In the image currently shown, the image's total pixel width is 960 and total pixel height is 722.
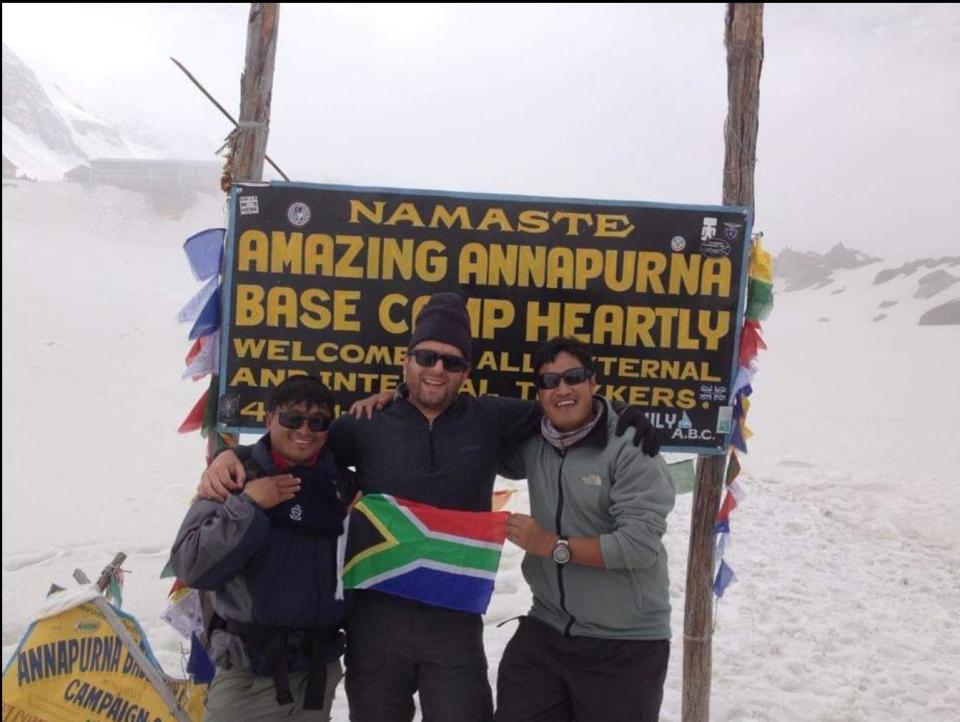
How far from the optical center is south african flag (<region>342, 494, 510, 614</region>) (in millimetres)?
2965

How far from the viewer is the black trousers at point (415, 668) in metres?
2.84

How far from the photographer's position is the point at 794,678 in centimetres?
502

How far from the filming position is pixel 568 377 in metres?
2.84

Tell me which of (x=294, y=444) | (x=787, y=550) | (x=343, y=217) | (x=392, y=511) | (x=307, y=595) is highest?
(x=343, y=217)

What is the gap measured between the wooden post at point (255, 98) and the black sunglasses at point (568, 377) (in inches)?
72.4

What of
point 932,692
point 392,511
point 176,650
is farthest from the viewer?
point 176,650

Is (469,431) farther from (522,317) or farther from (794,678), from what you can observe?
(794,678)

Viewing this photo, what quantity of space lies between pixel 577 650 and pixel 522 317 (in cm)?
170

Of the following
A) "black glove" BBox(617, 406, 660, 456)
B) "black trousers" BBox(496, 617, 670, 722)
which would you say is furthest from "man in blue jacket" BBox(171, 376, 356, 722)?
"black glove" BBox(617, 406, 660, 456)

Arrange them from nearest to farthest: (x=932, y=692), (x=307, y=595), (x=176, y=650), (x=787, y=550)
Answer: (x=307, y=595) < (x=932, y=692) < (x=176, y=650) < (x=787, y=550)

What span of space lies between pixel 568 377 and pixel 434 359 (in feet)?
1.76

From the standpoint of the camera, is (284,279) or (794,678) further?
(794,678)

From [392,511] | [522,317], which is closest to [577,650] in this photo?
[392,511]

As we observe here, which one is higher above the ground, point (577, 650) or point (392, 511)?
point (392, 511)
